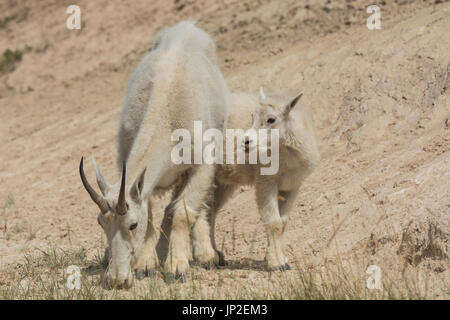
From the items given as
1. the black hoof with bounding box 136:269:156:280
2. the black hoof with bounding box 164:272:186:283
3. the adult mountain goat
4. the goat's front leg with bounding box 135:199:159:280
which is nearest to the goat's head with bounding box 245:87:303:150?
the adult mountain goat

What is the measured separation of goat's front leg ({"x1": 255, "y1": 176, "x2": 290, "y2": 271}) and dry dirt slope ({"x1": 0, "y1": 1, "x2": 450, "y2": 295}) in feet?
0.82

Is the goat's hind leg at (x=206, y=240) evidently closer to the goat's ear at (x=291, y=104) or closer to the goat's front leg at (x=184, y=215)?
the goat's front leg at (x=184, y=215)

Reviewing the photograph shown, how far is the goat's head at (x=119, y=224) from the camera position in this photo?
5660 millimetres

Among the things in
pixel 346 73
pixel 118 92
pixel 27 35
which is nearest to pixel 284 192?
pixel 346 73

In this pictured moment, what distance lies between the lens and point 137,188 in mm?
5863

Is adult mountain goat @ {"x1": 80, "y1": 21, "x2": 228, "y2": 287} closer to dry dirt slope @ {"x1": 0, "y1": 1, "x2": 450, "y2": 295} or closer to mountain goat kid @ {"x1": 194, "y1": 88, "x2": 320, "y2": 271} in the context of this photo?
mountain goat kid @ {"x1": 194, "y1": 88, "x2": 320, "y2": 271}

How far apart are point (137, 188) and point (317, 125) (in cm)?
610

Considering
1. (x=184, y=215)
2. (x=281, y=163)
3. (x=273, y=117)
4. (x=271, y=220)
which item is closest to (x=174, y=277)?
(x=184, y=215)

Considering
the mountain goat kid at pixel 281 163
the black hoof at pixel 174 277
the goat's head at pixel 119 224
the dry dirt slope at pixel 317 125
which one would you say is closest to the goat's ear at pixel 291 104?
the mountain goat kid at pixel 281 163

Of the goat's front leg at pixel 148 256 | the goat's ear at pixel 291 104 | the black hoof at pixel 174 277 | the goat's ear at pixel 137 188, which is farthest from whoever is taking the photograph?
the goat's ear at pixel 291 104

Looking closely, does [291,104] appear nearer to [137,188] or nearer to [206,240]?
[206,240]

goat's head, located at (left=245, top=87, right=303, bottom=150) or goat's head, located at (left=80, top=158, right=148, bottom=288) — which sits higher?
goat's head, located at (left=245, top=87, right=303, bottom=150)

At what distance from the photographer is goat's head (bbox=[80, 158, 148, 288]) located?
5.66 m

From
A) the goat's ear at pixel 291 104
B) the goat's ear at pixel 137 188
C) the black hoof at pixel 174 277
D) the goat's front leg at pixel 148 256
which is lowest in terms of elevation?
the black hoof at pixel 174 277
